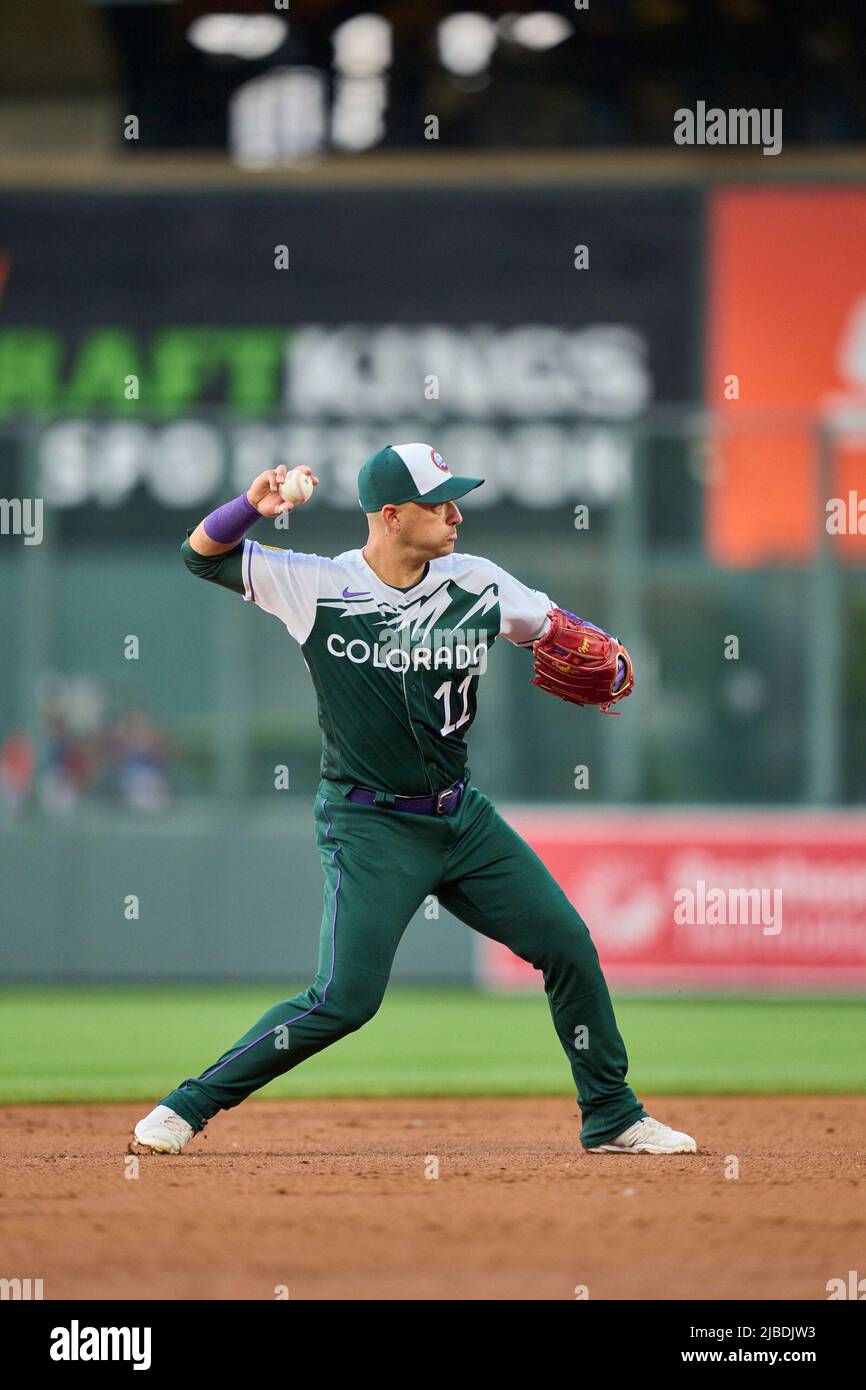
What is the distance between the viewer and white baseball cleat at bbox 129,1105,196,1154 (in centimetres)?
547

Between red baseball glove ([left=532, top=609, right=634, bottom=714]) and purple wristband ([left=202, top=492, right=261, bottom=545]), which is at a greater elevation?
purple wristband ([left=202, top=492, right=261, bottom=545])

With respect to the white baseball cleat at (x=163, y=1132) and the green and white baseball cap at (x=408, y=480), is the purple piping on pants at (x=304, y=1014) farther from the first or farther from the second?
the green and white baseball cap at (x=408, y=480)

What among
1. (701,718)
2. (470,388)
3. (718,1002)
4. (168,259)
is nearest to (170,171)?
(168,259)

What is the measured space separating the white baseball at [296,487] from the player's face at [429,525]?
0.30 meters

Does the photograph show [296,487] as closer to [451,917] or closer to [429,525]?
[429,525]

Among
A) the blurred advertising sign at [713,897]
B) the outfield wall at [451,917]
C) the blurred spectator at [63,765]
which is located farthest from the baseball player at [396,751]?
the blurred spectator at [63,765]

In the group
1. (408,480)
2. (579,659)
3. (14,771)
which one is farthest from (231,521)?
(14,771)

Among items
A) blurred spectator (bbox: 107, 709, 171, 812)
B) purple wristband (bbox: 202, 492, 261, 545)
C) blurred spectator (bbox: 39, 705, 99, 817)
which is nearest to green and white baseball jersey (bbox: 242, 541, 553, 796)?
purple wristband (bbox: 202, 492, 261, 545)

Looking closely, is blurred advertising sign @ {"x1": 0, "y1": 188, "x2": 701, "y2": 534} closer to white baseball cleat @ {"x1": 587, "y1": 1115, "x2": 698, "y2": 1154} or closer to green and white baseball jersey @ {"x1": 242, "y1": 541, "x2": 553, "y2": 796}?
green and white baseball jersey @ {"x1": 242, "y1": 541, "x2": 553, "y2": 796}

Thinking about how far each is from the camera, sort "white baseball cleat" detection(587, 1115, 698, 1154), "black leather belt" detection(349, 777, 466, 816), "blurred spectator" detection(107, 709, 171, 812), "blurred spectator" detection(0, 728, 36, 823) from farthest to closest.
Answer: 1. "blurred spectator" detection(107, 709, 171, 812)
2. "blurred spectator" detection(0, 728, 36, 823)
3. "white baseball cleat" detection(587, 1115, 698, 1154)
4. "black leather belt" detection(349, 777, 466, 816)

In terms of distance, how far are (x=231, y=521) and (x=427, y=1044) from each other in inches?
191

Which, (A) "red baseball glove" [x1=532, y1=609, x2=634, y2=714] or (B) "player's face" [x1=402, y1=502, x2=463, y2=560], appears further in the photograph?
(A) "red baseball glove" [x1=532, y1=609, x2=634, y2=714]

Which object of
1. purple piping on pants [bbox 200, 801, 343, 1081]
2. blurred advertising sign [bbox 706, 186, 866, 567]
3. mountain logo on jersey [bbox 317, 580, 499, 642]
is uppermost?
blurred advertising sign [bbox 706, 186, 866, 567]

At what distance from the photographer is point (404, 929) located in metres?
5.38
